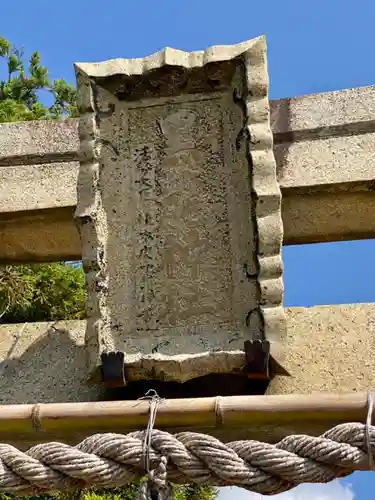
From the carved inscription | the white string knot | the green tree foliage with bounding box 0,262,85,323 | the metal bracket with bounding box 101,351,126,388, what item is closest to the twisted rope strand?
the white string knot

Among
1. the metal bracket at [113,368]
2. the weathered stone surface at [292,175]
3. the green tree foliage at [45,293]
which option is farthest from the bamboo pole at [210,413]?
the green tree foliage at [45,293]

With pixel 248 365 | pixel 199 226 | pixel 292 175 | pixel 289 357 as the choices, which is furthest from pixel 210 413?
pixel 292 175

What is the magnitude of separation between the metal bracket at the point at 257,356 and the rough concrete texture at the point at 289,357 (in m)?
0.14

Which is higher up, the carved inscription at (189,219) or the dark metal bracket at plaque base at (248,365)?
the carved inscription at (189,219)

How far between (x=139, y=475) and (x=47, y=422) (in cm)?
46

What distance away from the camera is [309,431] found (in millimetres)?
2844

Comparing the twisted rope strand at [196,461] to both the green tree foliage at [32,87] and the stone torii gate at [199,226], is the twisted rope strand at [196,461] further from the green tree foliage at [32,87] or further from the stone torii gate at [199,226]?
the green tree foliage at [32,87]

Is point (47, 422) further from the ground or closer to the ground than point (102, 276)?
closer to the ground

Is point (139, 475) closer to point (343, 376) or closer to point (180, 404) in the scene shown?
point (180, 404)

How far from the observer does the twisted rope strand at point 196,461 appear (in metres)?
2.59

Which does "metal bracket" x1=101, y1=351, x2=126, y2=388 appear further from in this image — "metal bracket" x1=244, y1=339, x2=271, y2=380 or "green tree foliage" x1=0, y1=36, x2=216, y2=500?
"green tree foliage" x1=0, y1=36, x2=216, y2=500

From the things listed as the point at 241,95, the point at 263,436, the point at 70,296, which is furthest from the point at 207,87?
the point at 70,296

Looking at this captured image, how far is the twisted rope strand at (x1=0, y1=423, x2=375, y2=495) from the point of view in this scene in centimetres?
259

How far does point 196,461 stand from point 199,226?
3.70 ft
